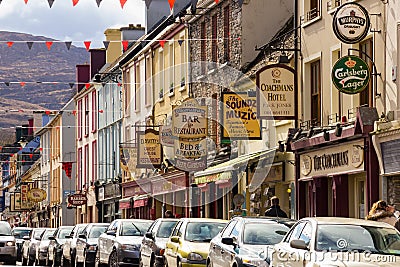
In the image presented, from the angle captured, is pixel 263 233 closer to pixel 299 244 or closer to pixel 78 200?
pixel 299 244


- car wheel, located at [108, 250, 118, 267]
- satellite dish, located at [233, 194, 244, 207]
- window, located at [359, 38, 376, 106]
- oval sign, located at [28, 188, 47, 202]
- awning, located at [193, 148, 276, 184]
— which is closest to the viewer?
window, located at [359, 38, 376, 106]

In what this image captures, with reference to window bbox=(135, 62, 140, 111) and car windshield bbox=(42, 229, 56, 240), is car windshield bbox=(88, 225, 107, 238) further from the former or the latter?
window bbox=(135, 62, 140, 111)

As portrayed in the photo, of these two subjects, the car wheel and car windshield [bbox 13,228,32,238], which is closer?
the car wheel

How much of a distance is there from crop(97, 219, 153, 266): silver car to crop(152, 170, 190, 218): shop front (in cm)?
1411

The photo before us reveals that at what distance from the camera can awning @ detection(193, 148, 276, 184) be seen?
33438 millimetres

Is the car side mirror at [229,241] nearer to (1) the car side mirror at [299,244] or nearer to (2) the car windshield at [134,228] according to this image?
(1) the car side mirror at [299,244]

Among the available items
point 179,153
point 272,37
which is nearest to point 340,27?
point 272,37

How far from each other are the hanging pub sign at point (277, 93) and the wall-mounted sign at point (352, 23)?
5.74 meters

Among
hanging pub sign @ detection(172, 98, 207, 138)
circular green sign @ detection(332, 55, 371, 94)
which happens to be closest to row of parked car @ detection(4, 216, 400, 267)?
circular green sign @ detection(332, 55, 371, 94)

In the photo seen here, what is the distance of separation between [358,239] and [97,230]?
60.6 feet

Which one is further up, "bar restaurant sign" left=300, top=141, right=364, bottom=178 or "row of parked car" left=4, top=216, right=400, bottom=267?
"bar restaurant sign" left=300, top=141, right=364, bottom=178

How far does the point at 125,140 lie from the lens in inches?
2157

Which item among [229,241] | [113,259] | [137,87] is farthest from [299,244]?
[137,87]

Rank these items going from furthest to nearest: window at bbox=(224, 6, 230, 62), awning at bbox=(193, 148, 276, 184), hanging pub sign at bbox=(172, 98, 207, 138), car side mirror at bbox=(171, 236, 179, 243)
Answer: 1. window at bbox=(224, 6, 230, 62)
2. hanging pub sign at bbox=(172, 98, 207, 138)
3. awning at bbox=(193, 148, 276, 184)
4. car side mirror at bbox=(171, 236, 179, 243)
